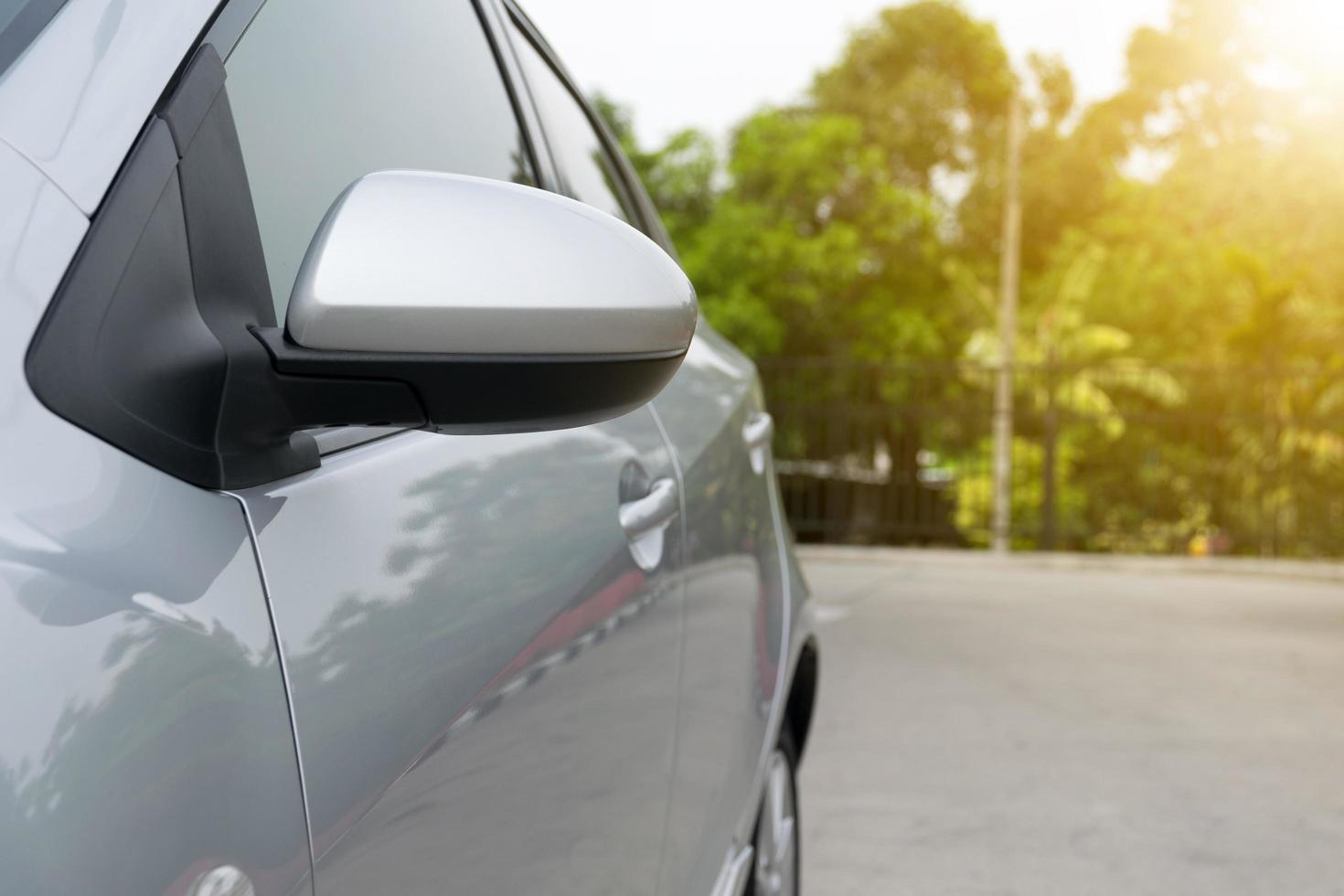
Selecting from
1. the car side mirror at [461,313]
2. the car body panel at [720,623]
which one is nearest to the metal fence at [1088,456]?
the car body panel at [720,623]

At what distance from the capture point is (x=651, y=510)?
160 cm

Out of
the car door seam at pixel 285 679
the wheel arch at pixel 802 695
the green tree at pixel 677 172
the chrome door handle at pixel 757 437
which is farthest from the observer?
the green tree at pixel 677 172

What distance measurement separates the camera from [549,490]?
52.3 inches

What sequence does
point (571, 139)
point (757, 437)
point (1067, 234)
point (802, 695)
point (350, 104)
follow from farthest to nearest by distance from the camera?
point (1067, 234), point (802, 695), point (757, 437), point (571, 139), point (350, 104)

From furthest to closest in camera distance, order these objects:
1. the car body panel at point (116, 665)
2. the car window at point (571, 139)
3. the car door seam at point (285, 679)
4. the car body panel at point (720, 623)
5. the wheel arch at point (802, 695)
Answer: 1. the wheel arch at point (802, 695)
2. the car window at point (571, 139)
3. the car body panel at point (720, 623)
4. the car door seam at point (285, 679)
5. the car body panel at point (116, 665)

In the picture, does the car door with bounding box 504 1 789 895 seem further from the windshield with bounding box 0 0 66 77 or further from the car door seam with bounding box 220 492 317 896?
the windshield with bounding box 0 0 66 77

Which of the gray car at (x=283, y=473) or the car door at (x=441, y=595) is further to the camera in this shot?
the car door at (x=441, y=595)

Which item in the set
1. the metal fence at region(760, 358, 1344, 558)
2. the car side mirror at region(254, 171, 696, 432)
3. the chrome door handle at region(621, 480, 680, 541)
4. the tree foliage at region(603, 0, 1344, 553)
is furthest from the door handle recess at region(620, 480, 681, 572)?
the tree foliage at region(603, 0, 1344, 553)

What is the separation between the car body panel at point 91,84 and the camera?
0.83 m

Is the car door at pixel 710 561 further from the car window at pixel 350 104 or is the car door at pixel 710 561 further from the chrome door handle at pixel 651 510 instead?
the car window at pixel 350 104

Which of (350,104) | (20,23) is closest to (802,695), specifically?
(350,104)

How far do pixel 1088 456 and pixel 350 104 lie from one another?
2344 cm

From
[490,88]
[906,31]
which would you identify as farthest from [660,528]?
[906,31]

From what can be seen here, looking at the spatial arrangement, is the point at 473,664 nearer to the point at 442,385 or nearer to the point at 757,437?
the point at 442,385
